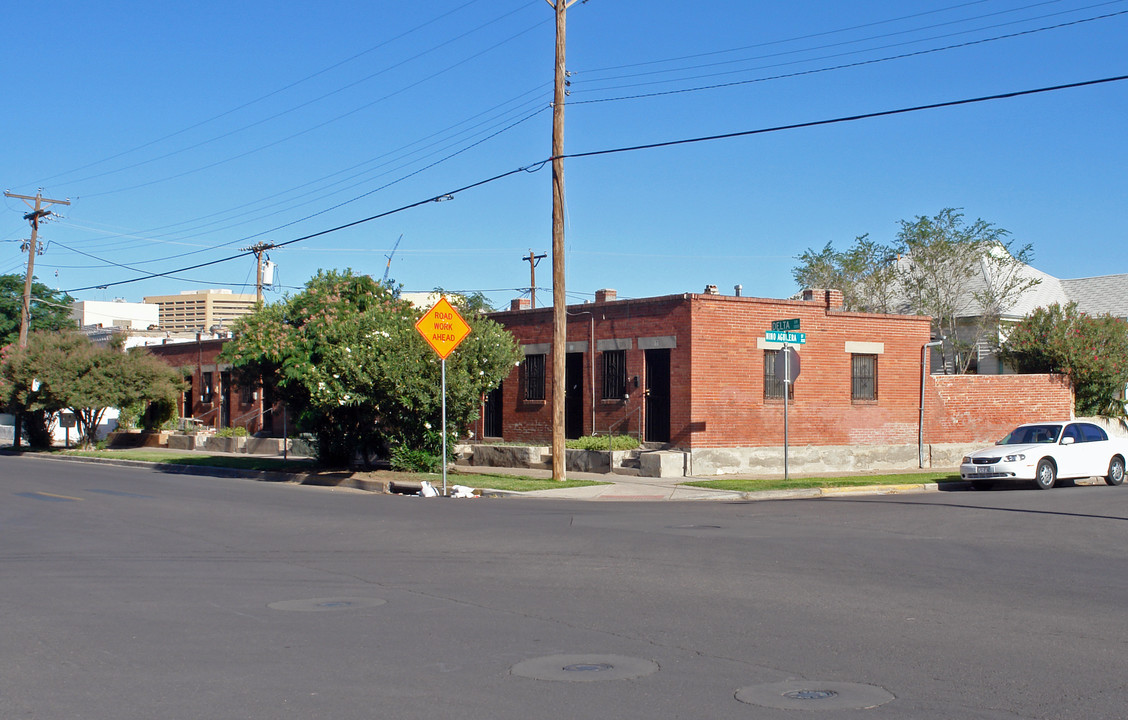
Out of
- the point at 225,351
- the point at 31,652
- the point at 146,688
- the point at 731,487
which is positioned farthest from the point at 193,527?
the point at 225,351

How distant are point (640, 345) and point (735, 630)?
19.6 meters

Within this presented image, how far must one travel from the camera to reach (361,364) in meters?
23.4

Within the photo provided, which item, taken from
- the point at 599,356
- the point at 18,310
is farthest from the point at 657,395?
the point at 18,310

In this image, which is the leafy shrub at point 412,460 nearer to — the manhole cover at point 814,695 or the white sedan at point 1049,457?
the white sedan at point 1049,457

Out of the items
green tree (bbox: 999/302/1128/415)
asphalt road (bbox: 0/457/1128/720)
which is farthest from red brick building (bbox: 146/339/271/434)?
green tree (bbox: 999/302/1128/415)

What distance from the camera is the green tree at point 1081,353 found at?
32375mm

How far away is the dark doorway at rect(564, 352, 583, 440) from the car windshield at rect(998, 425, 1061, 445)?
36.7ft

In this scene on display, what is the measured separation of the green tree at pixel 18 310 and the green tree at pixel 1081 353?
2222 inches

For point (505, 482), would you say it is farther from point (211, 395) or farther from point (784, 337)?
point (211, 395)

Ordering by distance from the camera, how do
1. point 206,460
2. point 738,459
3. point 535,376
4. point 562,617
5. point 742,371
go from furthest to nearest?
point 206,460 < point 535,376 < point 742,371 < point 738,459 < point 562,617

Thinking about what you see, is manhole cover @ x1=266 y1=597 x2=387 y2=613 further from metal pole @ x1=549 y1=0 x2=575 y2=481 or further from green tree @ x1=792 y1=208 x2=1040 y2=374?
green tree @ x1=792 y1=208 x2=1040 y2=374

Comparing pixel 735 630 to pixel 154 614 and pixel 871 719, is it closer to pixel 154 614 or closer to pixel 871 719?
pixel 871 719

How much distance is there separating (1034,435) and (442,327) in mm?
13515

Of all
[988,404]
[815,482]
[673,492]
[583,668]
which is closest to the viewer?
[583,668]
